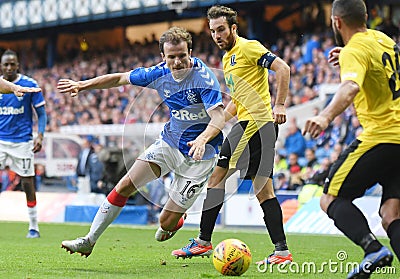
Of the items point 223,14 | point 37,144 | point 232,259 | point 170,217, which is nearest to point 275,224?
point 170,217

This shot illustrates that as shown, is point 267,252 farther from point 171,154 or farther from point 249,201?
point 249,201

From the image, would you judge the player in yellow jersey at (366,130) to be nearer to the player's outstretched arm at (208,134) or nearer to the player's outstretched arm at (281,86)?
the player's outstretched arm at (208,134)

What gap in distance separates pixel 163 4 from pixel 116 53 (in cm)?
610

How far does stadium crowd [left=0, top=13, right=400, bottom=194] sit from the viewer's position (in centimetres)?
1809

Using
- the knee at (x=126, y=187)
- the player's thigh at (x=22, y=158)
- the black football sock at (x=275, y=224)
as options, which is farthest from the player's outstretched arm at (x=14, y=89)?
the player's thigh at (x=22, y=158)

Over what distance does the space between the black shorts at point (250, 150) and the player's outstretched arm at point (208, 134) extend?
26.2 inches

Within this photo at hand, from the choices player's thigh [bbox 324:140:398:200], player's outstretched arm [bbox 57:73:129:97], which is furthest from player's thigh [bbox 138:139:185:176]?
player's thigh [bbox 324:140:398:200]

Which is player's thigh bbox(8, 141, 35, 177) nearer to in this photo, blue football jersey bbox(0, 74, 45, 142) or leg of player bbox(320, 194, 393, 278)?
blue football jersey bbox(0, 74, 45, 142)

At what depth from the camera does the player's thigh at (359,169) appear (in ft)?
20.0

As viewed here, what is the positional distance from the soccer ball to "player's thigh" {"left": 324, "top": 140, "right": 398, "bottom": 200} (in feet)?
4.56

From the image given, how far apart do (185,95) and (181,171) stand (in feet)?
2.70

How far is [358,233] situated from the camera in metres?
6.03

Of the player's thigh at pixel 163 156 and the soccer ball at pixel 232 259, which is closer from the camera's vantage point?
the soccer ball at pixel 232 259

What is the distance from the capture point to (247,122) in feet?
28.1
